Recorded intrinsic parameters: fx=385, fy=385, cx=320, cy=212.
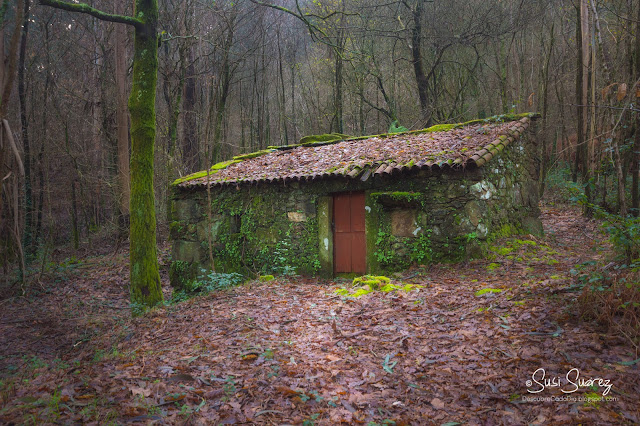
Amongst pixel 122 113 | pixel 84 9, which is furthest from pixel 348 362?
pixel 122 113

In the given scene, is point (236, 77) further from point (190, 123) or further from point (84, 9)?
point (84, 9)

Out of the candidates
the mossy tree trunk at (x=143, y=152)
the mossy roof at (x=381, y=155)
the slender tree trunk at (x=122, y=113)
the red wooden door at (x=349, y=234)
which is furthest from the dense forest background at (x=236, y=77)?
the red wooden door at (x=349, y=234)

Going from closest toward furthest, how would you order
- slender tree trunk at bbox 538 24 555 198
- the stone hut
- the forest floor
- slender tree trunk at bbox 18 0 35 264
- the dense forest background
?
the forest floor
the stone hut
slender tree trunk at bbox 18 0 35 264
the dense forest background
slender tree trunk at bbox 538 24 555 198

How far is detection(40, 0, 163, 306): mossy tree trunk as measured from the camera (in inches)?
250

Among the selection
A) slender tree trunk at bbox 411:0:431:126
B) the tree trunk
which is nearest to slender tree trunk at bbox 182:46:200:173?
the tree trunk

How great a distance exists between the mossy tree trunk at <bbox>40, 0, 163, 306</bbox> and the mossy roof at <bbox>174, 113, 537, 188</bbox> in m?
1.22

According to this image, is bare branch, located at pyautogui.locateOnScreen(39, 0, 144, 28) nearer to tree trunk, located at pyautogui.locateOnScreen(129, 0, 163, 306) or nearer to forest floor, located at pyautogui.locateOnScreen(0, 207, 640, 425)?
tree trunk, located at pyautogui.locateOnScreen(129, 0, 163, 306)

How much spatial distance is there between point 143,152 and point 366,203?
4.19 metres

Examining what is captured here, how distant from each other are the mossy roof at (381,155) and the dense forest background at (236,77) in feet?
6.72

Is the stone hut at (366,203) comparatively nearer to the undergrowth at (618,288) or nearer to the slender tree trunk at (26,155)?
the undergrowth at (618,288)

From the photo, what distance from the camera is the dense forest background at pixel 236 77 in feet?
37.8

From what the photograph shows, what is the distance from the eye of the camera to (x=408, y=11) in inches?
526

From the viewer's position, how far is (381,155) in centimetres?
807

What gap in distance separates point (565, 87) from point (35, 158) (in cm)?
1928
